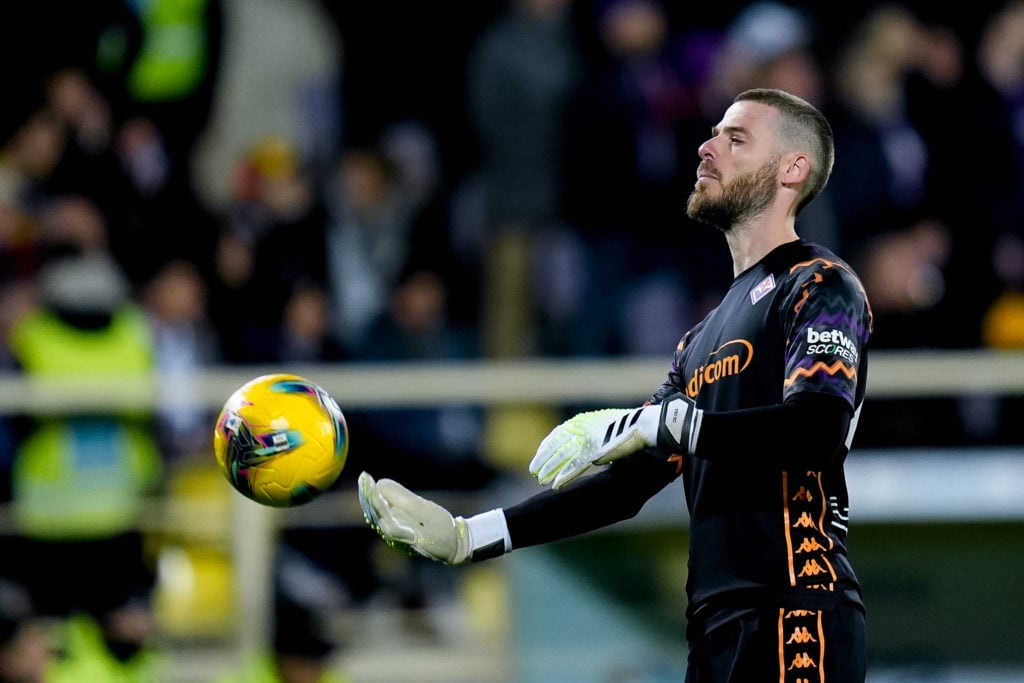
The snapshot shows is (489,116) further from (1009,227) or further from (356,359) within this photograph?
(1009,227)

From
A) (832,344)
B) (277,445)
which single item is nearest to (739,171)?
(832,344)

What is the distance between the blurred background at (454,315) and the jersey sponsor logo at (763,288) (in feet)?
15.0

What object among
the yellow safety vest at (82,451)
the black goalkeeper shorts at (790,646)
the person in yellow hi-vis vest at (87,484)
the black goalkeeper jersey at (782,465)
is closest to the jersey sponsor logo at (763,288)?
the black goalkeeper jersey at (782,465)

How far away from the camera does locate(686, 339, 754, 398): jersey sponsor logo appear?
4594 mm

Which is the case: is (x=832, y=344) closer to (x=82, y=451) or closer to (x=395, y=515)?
(x=395, y=515)

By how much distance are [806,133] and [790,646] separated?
4.31 feet

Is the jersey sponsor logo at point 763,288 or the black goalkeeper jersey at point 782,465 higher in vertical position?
the jersey sponsor logo at point 763,288

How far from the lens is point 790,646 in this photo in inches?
175

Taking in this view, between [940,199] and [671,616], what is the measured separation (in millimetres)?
2858

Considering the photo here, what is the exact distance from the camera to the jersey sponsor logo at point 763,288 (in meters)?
4.64

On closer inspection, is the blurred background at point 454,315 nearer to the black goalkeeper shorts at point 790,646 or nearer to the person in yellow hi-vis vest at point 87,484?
the person in yellow hi-vis vest at point 87,484

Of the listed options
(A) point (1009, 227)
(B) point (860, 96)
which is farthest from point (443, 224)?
(A) point (1009, 227)

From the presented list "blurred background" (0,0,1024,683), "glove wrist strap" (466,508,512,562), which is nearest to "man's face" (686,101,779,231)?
"glove wrist strap" (466,508,512,562)

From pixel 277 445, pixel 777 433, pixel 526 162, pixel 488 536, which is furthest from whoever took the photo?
pixel 526 162
